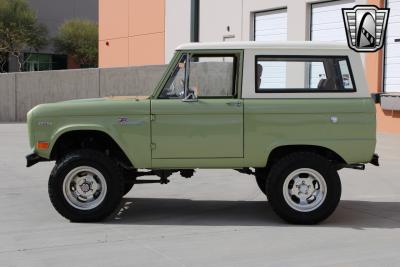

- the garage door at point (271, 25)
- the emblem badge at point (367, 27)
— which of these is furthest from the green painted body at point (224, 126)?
the garage door at point (271, 25)

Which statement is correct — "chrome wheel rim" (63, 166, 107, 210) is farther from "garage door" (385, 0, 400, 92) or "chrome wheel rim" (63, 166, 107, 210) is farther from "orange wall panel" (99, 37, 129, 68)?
"orange wall panel" (99, 37, 129, 68)

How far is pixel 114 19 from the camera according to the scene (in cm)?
3347

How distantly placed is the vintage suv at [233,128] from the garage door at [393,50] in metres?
11.2

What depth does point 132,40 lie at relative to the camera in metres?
32.0

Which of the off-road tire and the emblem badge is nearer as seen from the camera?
the off-road tire

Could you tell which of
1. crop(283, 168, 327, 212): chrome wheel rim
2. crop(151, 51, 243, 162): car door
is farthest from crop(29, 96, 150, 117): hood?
crop(283, 168, 327, 212): chrome wheel rim

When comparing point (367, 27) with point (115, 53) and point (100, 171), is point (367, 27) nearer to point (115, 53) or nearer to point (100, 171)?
point (100, 171)

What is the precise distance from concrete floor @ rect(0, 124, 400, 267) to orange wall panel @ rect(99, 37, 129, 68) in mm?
A: 22212

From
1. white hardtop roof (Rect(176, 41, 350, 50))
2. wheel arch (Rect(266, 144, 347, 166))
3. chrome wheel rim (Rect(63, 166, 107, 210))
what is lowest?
chrome wheel rim (Rect(63, 166, 107, 210))

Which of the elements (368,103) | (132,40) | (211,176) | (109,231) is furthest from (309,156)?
(132,40)

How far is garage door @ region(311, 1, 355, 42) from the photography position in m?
19.9

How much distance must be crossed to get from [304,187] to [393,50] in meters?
12.0

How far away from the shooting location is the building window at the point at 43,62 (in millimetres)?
59062

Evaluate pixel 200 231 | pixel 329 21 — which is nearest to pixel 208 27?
pixel 329 21
